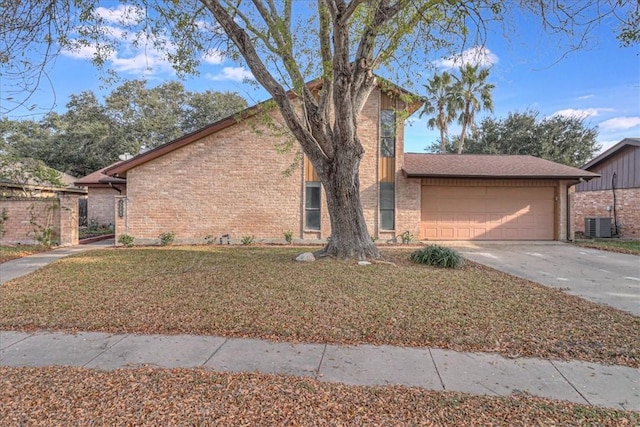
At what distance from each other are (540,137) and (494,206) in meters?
16.6

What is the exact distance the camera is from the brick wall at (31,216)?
12219 millimetres

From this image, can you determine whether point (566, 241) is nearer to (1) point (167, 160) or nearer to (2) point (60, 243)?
(1) point (167, 160)

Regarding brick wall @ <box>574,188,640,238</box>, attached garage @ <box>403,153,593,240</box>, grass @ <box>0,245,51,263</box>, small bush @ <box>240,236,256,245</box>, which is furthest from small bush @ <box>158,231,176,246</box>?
brick wall @ <box>574,188,640,238</box>

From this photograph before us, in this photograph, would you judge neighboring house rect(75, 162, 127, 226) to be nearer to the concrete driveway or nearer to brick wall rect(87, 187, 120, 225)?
brick wall rect(87, 187, 120, 225)

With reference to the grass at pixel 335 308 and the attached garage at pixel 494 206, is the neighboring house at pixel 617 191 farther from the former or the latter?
the grass at pixel 335 308

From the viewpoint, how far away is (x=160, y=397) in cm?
269

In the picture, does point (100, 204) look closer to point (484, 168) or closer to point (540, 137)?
point (484, 168)

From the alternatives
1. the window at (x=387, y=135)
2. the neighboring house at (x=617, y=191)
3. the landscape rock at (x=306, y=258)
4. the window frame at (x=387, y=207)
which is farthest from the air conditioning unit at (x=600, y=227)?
the landscape rock at (x=306, y=258)

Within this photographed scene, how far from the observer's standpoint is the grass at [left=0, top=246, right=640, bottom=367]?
3.99 m

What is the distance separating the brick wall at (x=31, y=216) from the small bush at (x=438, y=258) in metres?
11.8

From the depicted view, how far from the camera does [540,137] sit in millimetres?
26516

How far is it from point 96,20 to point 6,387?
6.17 metres

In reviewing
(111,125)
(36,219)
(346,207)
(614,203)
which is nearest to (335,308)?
(346,207)

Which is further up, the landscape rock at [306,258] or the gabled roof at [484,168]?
the gabled roof at [484,168]
